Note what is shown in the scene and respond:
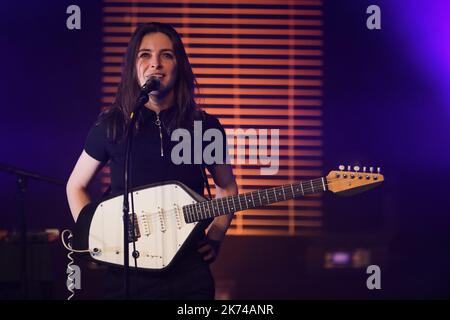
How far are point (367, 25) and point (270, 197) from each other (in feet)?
7.47

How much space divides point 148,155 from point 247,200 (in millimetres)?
498

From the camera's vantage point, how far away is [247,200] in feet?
9.59

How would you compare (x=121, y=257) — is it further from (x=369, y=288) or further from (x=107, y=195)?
(x=369, y=288)

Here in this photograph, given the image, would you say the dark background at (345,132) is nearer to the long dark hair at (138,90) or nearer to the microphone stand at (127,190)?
the long dark hair at (138,90)

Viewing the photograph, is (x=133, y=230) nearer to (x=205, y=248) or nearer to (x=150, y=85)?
(x=205, y=248)

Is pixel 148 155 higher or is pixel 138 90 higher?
pixel 138 90

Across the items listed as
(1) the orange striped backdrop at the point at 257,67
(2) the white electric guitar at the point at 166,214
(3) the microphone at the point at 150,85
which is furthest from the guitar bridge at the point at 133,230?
(1) the orange striped backdrop at the point at 257,67

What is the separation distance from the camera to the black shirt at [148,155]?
9.39ft

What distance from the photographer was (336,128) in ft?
15.9
